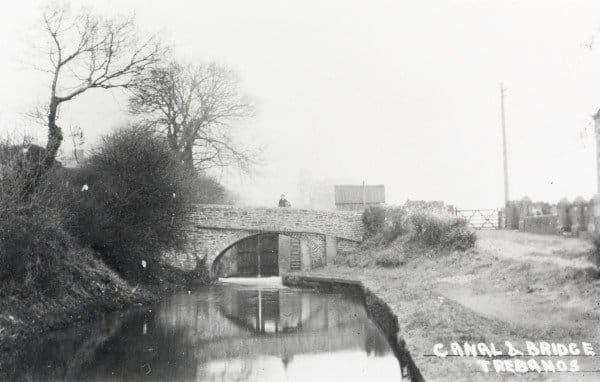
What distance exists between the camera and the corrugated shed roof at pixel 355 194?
3738 cm

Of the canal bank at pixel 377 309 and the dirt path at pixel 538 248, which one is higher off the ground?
the dirt path at pixel 538 248

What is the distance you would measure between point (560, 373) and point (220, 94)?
2536cm

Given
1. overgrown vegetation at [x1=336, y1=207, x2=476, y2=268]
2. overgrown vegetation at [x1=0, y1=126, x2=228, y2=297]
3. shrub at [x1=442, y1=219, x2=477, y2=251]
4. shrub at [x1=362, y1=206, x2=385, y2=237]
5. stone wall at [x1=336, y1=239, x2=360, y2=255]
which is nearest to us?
overgrown vegetation at [x1=0, y1=126, x2=228, y2=297]

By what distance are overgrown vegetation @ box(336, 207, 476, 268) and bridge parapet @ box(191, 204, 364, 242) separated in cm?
73

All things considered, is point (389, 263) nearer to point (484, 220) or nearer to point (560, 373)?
point (484, 220)

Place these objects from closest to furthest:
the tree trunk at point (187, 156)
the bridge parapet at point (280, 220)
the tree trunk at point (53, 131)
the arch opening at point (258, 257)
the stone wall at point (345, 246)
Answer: the tree trunk at point (53, 131)
the bridge parapet at point (280, 220)
the stone wall at point (345, 246)
the tree trunk at point (187, 156)
the arch opening at point (258, 257)

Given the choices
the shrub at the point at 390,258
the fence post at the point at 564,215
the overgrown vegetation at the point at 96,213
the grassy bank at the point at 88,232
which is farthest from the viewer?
the shrub at the point at 390,258

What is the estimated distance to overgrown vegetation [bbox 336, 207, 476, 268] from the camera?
67.3 feet

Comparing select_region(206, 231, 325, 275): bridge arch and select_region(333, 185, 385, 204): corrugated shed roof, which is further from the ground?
select_region(333, 185, 385, 204): corrugated shed roof

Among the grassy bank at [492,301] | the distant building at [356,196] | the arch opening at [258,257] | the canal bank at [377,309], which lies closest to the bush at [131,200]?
the canal bank at [377,309]

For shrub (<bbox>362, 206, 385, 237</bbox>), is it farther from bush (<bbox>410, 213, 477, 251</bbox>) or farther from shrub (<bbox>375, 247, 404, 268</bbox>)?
shrub (<bbox>375, 247, 404, 268</bbox>)

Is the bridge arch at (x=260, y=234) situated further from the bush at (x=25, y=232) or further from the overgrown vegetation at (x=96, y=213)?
the bush at (x=25, y=232)

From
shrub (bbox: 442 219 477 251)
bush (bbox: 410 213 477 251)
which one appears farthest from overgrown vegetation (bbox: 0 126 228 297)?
shrub (bbox: 442 219 477 251)

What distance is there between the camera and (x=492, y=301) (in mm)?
11758
